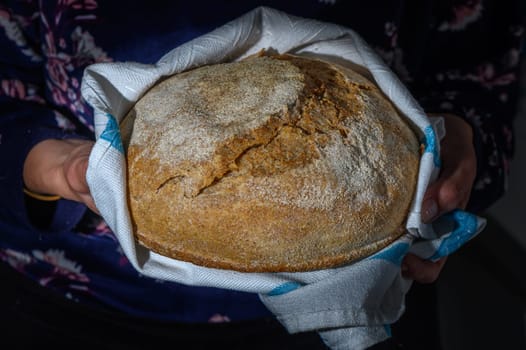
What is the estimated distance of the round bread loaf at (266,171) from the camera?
563mm

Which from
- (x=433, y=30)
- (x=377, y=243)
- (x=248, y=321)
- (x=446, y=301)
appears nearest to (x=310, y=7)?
(x=433, y=30)

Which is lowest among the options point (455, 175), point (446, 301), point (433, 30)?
point (446, 301)

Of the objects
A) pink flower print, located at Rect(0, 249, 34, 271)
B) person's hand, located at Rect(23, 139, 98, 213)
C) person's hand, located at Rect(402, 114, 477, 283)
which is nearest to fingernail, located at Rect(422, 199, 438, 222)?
person's hand, located at Rect(402, 114, 477, 283)

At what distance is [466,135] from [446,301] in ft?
3.48

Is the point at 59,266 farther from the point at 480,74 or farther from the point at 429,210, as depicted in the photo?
the point at 480,74

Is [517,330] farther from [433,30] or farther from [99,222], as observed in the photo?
[99,222]

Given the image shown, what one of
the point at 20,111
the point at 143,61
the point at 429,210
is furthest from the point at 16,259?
the point at 429,210

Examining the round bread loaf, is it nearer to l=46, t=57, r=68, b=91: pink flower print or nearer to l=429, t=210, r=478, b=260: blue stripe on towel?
l=429, t=210, r=478, b=260: blue stripe on towel

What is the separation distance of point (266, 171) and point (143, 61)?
35cm

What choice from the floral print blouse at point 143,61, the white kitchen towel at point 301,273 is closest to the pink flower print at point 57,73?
the floral print blouse at point 143,61

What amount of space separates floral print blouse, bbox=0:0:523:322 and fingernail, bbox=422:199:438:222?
250 millimetres

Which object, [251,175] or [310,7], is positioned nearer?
Answer: [251,175]

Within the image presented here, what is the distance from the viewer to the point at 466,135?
861 mm

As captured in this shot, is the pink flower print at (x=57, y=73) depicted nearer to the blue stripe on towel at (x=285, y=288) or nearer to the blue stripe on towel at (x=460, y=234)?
the blue stripe on towel at (x=285, y=288)
